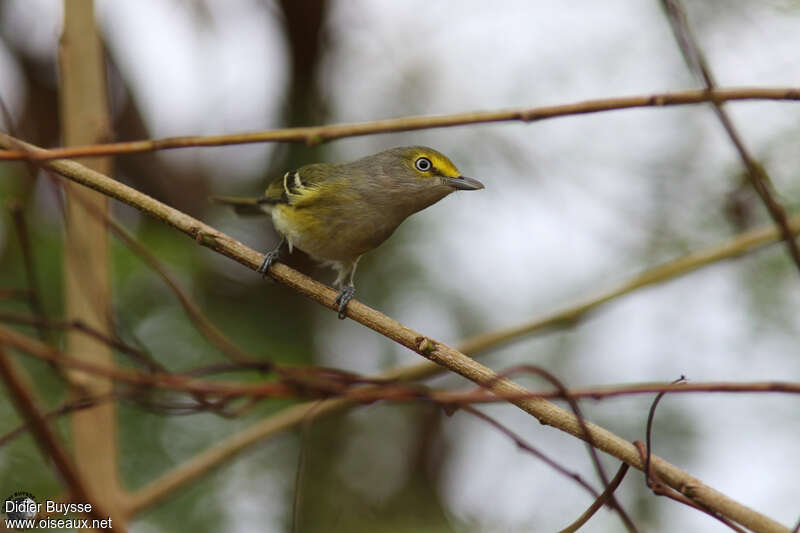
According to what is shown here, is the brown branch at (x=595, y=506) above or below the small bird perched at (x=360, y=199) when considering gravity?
below

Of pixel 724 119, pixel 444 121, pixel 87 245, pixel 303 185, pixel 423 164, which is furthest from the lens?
pixel 303 185

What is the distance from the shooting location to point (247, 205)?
12.2 feet

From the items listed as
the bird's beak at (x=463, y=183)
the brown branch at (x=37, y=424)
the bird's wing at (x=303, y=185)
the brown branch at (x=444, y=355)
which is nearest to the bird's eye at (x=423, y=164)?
the bird's beak at (x=463, y=183)

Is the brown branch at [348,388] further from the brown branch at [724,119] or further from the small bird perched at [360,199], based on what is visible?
the small bird perched at [360,199]

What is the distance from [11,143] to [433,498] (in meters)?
2.70

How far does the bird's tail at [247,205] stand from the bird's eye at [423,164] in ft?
2.45

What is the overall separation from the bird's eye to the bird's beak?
0.36 ft

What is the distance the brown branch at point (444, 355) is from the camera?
158 centimetres

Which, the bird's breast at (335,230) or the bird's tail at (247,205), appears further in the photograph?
the bird's tail at (247,205)

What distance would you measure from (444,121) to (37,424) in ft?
3.28

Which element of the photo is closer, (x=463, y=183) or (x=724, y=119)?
(x=724, y=119)

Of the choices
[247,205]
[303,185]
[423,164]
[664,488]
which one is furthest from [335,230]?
[664,488]

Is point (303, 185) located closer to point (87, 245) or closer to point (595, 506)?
point (87, 245)

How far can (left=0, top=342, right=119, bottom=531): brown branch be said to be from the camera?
3.33 ft
